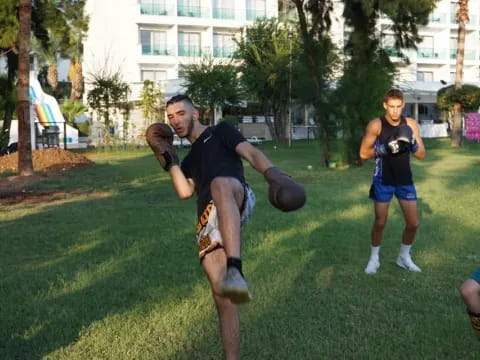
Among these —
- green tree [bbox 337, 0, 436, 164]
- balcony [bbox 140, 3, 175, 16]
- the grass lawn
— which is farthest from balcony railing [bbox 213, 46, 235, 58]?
the grass lawn

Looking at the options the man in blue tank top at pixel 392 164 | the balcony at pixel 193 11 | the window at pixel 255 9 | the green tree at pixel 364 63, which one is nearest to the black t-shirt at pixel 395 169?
the man in blue tank top at pixel 392 164

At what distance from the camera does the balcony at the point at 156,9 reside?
48.5m

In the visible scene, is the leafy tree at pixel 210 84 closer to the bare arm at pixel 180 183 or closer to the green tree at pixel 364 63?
the green tree at pixel 364 63

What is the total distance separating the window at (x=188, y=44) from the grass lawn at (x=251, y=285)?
39.4m

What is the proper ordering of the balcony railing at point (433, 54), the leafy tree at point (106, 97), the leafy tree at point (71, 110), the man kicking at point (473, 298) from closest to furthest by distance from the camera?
the man kicking at point (473, 298), the leafy tree at point (106, 97), the leafy tree at point (71, 110), the balcony railing at point (433, 54)

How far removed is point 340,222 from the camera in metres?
9.55

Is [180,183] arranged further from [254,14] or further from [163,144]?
[254,14]

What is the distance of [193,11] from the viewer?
4991 cm

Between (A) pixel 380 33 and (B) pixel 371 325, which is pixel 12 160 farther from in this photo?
(B) pixel 371 325

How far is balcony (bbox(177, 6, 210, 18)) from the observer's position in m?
49.5

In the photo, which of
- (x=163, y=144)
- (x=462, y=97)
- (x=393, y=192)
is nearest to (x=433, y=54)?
(x=462, y=97)

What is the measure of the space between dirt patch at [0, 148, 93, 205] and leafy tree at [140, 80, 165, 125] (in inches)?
519

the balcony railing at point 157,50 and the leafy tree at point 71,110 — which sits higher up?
the balcony railing at point 157,50

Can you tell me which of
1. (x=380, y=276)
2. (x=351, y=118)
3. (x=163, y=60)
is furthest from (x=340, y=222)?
(x=163, y=60)
